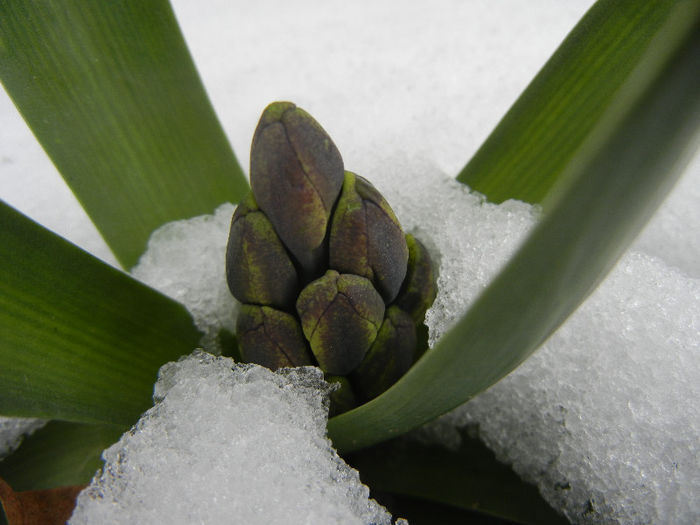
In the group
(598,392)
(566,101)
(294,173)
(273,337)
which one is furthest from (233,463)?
(566,101)

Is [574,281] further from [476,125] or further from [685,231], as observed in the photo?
[476,125]

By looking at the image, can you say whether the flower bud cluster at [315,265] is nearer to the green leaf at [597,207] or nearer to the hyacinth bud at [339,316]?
the hyacinth bud at [339,316]

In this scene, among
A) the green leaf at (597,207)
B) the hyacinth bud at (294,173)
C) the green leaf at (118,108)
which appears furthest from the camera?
the green leaf at (118,108)

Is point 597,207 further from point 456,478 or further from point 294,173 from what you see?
point 456,478

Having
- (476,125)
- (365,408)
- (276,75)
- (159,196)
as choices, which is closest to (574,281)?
(365,408)

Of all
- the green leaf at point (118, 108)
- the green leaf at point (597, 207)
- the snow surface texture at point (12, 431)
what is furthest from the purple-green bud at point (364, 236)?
the snow surface texture at point (12, 431)

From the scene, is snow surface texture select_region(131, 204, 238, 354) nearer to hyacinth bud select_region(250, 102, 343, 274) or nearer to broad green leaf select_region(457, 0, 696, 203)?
hyacinth bud select_region(250, 102, 343, 274)

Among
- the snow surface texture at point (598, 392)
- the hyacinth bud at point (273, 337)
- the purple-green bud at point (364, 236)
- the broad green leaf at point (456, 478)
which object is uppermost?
the purple-green bud at point (364, 236)

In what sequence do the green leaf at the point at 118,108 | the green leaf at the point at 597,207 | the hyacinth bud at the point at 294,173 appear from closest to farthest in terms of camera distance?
1. the green leaf at the point at 597,207
2. the hyacinth bud at the point at 294,173
3. the green leaf at the point at 118,108
